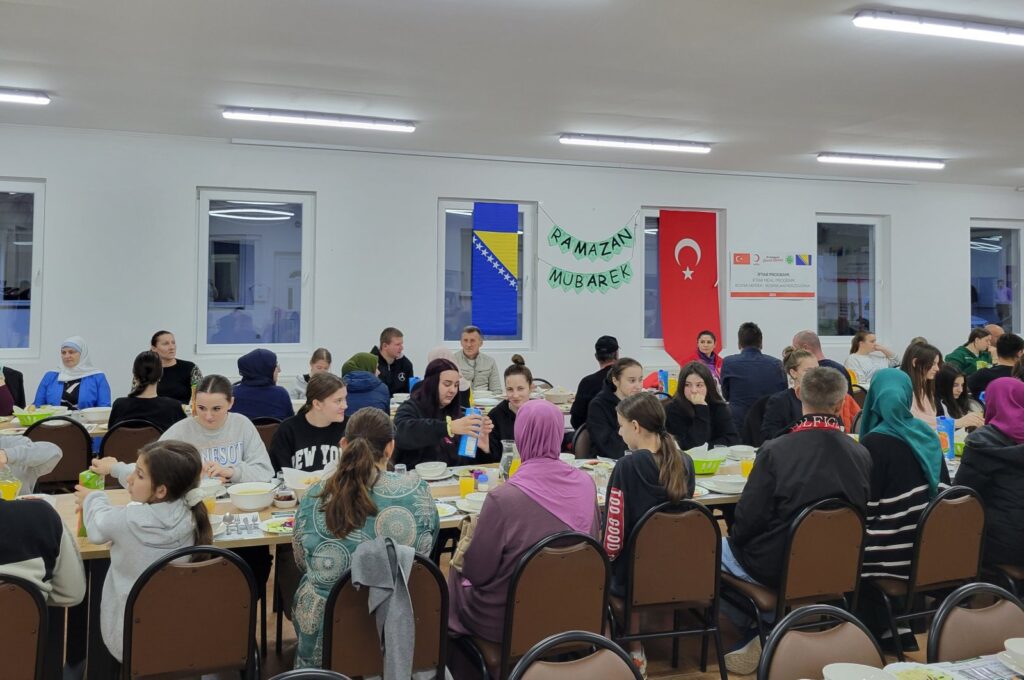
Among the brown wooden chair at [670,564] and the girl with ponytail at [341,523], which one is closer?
the girl with ponytail at [341,523]

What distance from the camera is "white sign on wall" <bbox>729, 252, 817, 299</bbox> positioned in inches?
368

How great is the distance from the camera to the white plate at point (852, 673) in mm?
1731

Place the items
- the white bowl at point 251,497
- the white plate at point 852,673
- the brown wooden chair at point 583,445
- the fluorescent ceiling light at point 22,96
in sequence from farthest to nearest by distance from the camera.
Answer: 1. the fluorescent ceiling light at point 22,96
2. the brown wooden chair at point 583,445
3. the white bowl at point 251,497
4. the white plate at point 852,673

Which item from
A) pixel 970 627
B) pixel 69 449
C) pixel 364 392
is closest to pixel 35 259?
pixel 69 449

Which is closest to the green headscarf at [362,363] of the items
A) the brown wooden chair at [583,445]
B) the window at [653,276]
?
the brown wooden chair at [583,445]

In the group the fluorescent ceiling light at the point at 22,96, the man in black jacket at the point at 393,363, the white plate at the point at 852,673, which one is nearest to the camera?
the white plate at the point at 852,673

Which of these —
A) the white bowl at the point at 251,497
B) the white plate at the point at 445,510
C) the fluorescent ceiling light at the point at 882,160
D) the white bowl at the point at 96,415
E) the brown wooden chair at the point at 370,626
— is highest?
the fluorescent ceiling light at the point at 882,160

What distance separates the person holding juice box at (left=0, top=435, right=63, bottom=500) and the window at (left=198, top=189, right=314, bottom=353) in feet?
14.5

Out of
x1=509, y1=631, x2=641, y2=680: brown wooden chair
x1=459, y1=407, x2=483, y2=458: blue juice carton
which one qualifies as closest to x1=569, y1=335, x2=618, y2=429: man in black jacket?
x1=459, y1=407, x2=483, y2=458: blue juice carton

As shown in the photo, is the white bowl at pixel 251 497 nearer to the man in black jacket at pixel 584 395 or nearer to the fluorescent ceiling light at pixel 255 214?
the man in black jacket at pixel 584 395

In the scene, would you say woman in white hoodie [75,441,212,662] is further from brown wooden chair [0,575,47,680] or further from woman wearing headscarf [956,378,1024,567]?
woman wearing headscarf [956,378,1024,567]

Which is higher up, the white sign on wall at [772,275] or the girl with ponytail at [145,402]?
the white sign on wall at [772,275]

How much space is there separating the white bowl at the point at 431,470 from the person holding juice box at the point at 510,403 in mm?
696

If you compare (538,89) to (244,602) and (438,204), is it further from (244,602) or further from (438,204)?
(244,602)
